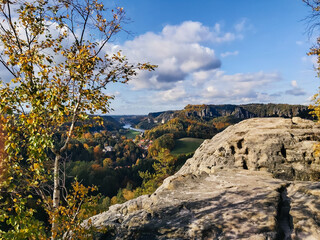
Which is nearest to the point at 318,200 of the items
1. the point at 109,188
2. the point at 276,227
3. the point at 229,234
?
the point at 276,227

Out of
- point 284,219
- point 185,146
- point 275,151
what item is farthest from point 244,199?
point 185,146

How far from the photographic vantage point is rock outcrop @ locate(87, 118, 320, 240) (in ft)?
27.6

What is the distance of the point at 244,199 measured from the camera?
33.7 ft

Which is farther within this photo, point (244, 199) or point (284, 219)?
point (244, 199)

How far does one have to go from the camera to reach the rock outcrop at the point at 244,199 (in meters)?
8.42

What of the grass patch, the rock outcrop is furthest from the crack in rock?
the grass patch

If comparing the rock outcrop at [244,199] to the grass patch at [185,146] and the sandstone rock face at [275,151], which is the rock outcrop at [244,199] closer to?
the sandstone rock face at [275,151]

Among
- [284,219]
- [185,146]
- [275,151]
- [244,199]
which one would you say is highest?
[275,151]

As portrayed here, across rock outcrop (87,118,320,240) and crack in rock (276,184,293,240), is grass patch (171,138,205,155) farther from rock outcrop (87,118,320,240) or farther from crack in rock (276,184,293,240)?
crack in rock (276,184,293,240)

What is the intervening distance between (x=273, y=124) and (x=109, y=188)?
329ft

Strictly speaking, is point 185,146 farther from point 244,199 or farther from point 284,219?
point 284,219

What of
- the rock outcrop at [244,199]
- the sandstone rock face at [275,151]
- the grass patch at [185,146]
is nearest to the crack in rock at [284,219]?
the rock outcrop at [244,199]

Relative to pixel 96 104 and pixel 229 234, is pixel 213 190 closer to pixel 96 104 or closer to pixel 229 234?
pixel 229 234

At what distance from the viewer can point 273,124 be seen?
65.5ft
